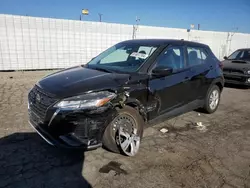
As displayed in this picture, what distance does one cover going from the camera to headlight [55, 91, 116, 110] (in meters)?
2.79

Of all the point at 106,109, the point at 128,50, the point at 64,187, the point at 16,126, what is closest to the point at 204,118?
the point at 128,50

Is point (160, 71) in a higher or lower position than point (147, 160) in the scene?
higher

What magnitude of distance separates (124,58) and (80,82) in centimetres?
143

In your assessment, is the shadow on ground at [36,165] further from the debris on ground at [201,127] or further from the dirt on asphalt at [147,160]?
the debris on ground at [201,127]

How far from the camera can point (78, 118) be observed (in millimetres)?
2760

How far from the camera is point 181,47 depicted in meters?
4.38

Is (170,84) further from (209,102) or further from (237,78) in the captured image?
(237,78)

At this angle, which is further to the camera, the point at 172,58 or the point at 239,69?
the point at 239,69

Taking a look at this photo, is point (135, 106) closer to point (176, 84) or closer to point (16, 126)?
point (176, 84)

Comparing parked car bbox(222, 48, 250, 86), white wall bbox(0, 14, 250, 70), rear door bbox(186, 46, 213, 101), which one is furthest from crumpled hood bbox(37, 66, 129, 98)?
white wall bbox(0, 14, 250, 70)

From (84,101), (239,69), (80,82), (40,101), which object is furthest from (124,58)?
(239,69)

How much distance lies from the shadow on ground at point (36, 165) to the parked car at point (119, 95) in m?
0.43

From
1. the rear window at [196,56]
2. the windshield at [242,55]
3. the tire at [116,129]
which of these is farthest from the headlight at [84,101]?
the windshield at [242,55]

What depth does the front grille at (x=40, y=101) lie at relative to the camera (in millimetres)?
2924
